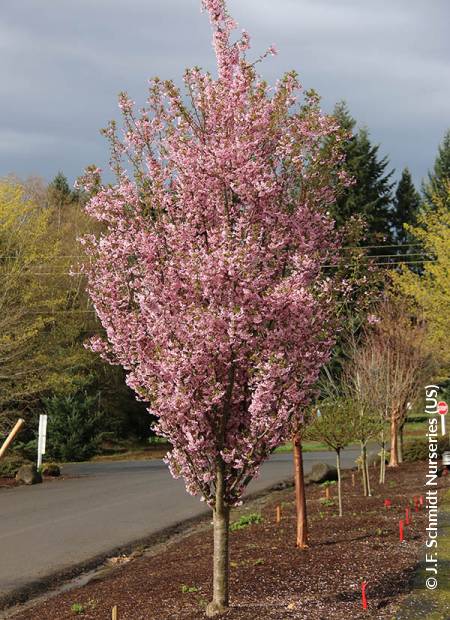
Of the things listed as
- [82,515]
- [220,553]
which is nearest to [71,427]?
[82,515]

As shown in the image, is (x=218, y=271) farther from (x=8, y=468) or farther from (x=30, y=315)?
(x=30, y=315)

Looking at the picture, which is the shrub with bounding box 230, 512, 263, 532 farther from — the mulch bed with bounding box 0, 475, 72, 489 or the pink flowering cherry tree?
the mulch bed with bounding box 0, 475, 72, 489

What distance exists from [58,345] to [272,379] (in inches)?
1124

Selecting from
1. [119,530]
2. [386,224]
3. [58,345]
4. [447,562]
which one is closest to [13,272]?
[58,345]

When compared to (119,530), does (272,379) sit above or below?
above

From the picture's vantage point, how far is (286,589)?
→ 856cm

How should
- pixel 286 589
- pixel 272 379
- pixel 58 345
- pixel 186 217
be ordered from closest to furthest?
pixel 272 379, pixel 186 217, pixel 286 589, pixel 58 345

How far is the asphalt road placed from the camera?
12.5 m

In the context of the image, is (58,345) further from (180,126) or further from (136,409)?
(180,126)

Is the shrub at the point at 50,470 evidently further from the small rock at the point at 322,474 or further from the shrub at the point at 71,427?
the small rock at the point at 322,474

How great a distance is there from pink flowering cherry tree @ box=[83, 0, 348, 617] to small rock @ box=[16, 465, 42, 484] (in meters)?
17.4

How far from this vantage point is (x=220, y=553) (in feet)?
25.5

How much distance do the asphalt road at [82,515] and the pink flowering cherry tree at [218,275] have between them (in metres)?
4.45

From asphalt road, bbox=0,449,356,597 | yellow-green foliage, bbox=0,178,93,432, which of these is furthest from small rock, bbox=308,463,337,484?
yellow-green foliage, bbox=0,178,93,432
